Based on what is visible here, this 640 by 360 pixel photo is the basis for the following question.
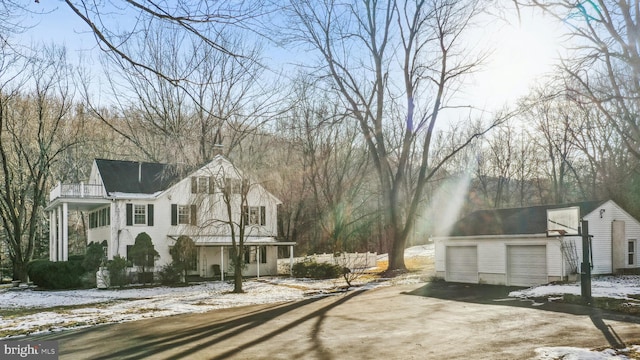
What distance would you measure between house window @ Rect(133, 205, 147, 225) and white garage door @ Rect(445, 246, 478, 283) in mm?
17101

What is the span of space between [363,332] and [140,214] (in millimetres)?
21427

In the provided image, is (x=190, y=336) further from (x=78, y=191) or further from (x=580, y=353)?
(x=78, y=191)

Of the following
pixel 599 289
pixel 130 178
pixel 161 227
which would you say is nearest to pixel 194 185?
pixel 161 227

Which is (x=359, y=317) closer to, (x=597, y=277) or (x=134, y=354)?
(x=134, y=354)

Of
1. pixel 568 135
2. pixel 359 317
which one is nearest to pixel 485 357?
pixel 359 317

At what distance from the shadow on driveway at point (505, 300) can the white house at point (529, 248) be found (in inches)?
36.1

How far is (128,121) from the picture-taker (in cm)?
3806

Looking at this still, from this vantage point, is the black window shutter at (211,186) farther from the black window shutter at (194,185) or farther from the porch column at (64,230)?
the porch column at (64,230)

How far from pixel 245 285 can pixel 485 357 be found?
18.5 m

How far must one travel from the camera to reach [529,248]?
925 inches

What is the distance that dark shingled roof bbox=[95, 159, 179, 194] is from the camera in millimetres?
31531

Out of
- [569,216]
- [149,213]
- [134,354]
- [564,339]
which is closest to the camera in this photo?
[134,354]

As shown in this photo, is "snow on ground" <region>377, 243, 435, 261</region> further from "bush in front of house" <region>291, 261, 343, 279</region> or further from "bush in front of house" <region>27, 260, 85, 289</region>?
"bush in front of house" <region>27, 260, 85, 289</region>

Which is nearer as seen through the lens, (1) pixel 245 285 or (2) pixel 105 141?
(1) pixel 245 285
